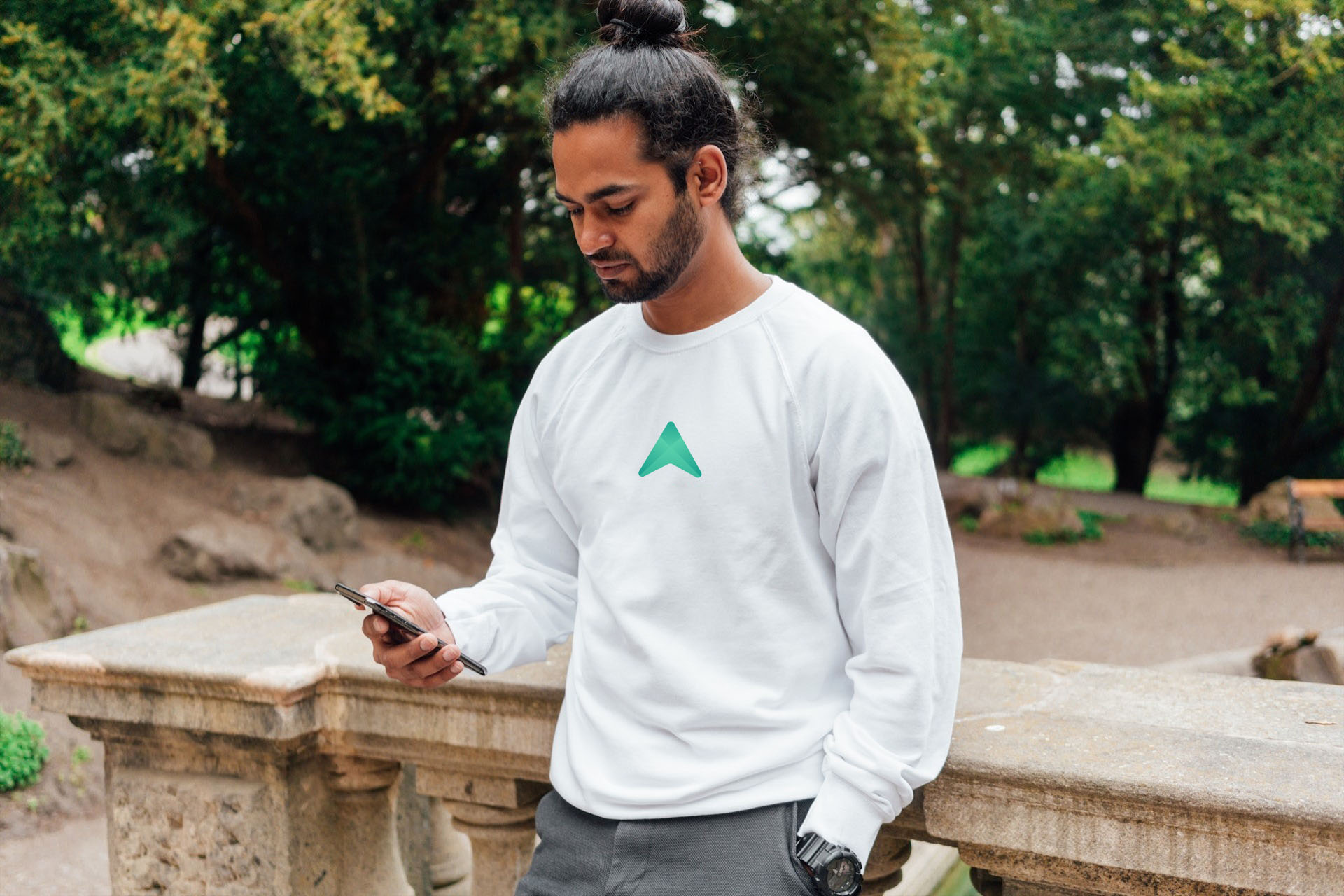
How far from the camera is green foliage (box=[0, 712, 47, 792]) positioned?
5746mm

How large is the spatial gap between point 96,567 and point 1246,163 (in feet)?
38.9

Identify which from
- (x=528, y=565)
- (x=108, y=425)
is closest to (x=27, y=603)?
(x=108, y=425)

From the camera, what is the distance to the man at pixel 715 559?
1.56 m

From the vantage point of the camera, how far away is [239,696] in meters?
2.16

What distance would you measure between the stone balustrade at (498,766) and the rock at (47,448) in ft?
25.8

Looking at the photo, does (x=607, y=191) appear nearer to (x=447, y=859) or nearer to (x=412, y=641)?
(x=412, y=641)

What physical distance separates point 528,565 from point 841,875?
2.47ft

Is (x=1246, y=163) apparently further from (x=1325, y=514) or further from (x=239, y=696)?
(x=239, y=696)

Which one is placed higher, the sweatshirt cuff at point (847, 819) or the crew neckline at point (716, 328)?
the crew neckline at point (716, 328)

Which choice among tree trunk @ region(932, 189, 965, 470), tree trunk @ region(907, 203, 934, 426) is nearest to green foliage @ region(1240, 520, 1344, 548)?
tree trunk @ region(932, 189, 965, 470)

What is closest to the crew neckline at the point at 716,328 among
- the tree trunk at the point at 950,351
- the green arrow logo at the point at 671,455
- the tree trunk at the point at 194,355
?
the green arrow logo at the point at 671,455

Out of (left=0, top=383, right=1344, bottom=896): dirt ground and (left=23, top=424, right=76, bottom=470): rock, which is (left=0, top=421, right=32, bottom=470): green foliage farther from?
(left=0, top=383, right=1344, bottom=896): dirt ground

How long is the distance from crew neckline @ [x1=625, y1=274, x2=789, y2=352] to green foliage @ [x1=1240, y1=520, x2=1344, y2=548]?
44.9ft

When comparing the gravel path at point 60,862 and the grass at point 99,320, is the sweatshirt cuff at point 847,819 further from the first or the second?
the grass at point 99,320
